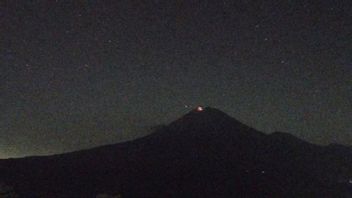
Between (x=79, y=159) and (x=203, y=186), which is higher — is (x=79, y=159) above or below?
above

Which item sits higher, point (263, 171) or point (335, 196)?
point (263, 171)

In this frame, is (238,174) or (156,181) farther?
(238,174)

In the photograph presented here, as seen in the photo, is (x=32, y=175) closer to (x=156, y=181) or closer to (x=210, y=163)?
(x=156, y=181)

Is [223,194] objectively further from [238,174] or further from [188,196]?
[238,174]

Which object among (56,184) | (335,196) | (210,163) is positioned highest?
(210,163)

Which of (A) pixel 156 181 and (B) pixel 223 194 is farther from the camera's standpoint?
(A) pixel 156 181

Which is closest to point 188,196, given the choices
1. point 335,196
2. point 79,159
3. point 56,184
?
point 56,184

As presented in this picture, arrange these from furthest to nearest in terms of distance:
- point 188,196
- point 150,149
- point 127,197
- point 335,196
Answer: point 150,149, point 335,196, point 188,196, point 127,197

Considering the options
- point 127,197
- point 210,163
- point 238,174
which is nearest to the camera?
point 127,197

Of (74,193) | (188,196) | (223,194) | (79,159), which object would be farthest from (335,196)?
(79,159)
